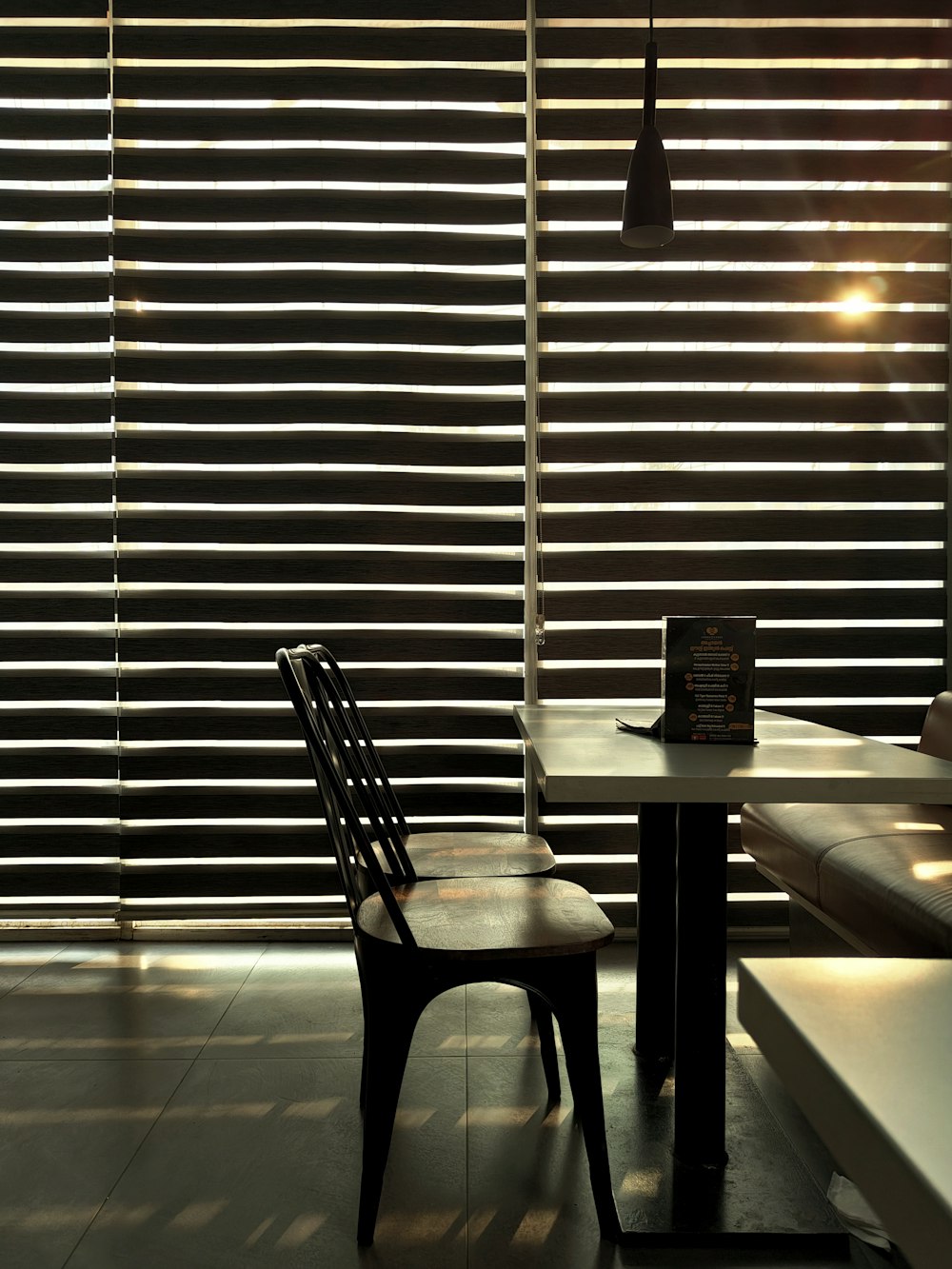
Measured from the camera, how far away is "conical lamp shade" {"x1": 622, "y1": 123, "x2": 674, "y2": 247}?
290 centimetres

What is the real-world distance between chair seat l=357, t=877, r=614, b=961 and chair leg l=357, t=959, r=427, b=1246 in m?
0.10

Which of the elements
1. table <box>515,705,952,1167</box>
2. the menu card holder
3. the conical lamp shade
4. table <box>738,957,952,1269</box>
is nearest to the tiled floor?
table <box>515,705,952,1167</box>

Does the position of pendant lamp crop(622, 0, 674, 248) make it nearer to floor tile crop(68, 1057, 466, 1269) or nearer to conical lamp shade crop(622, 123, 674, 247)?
conical lamp shade crop(622, 123, 674, 247)

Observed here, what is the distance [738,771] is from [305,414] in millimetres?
2369

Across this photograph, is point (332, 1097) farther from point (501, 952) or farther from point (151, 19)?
point (151, 19)

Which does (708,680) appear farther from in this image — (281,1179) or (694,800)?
(281,1179)

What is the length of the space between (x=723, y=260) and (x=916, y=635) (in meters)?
1.48

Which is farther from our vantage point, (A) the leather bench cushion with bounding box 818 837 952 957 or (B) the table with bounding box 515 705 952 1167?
(A) the leather bench cushion with bounding box 818 837 952 957

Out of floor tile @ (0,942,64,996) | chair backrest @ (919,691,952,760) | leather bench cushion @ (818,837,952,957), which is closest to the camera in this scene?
leather bench cushion @ (818,837,952,957)

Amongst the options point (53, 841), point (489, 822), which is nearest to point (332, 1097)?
point (489, 822)

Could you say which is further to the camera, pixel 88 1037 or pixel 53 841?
pixel 53 841

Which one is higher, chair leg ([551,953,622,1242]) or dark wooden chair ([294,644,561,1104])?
dark wooden chair ([294,644,561,1104])

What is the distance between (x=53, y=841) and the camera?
3756 millimetres

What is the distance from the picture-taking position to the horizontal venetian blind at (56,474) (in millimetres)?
3693
